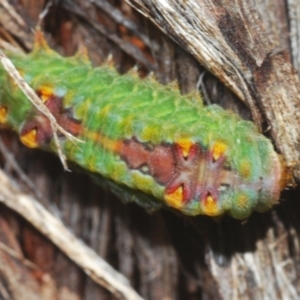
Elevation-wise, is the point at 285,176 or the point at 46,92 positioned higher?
the point at 46,92

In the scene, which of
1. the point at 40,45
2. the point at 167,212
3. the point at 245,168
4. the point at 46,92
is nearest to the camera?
the point at 245,168

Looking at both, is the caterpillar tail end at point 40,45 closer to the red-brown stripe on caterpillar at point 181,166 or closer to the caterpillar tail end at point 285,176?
the red-brown stripe on caterpillar at point 181,166

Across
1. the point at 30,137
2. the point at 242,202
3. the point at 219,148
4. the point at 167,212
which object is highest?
the point at 30,137

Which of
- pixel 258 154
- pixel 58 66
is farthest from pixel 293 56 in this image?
pixel 58 66

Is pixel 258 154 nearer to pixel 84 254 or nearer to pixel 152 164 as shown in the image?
pixel 152 164

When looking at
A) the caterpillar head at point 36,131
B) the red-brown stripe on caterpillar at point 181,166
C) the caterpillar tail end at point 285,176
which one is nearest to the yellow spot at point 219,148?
the red-brown stripe on caterpillar at point 181,166

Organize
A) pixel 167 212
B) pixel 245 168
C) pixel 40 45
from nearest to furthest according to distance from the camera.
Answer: pixel 245 168
pixel 40 45
pixel 167 212

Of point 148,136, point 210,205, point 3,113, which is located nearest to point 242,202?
point 210,205

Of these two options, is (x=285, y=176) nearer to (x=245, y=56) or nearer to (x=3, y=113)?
(x=245, y=56)
